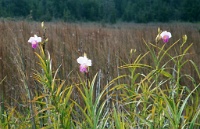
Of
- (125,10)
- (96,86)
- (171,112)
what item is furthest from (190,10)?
(171,112)

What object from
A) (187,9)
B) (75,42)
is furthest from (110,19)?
(75,42)

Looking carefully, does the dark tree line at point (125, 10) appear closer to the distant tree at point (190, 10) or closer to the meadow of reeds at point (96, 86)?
the distant tree at point (190, 10)

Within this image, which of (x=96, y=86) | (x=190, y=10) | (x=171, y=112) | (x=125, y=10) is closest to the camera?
(x=171, y=112)

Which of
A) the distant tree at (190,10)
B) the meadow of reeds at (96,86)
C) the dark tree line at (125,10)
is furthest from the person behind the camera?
the distant tree at (190,10)

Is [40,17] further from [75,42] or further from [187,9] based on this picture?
[75,42]

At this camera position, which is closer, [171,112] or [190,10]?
[171,112]

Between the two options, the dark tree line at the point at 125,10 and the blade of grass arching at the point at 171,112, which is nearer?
the blade of grass arching at the point at 171,112

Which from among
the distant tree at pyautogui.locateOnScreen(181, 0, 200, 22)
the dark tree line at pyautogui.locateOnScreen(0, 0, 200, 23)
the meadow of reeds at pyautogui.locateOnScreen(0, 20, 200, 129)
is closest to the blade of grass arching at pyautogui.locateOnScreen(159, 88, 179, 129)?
the meadow of reeds at pyautogui.locateOnScreen(0, 20, 200, 129)

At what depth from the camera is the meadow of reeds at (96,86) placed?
1.53 meters

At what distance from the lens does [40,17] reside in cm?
1777

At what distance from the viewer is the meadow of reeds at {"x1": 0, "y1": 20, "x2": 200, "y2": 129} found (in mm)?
1530

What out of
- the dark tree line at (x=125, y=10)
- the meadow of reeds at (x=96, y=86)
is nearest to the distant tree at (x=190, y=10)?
the dark tree line at (x=125, y=10)

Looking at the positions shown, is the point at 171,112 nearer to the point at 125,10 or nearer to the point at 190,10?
the point at 190,10

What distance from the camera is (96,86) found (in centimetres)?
273
